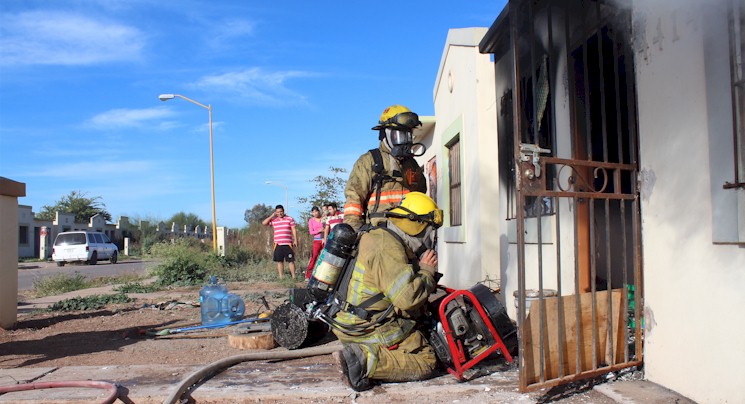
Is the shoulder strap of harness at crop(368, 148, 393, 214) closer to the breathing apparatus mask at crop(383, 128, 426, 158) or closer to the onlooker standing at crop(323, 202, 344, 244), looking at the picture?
the breathing apparatus mask at crop(383, 128, 426, 158)

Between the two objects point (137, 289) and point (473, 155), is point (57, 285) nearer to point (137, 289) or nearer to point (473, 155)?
point (137, 289)

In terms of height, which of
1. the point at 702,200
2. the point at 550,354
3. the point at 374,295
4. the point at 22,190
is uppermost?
the point at 22,190

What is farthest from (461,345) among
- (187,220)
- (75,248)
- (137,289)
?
(187,220)

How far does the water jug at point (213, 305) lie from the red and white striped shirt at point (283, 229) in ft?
16.5

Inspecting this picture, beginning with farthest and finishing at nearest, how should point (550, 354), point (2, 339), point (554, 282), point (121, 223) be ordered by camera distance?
point (121, 223)
point (2, 339)
point (554, 282)
point (550, 354)

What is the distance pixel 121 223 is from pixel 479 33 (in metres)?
53.5

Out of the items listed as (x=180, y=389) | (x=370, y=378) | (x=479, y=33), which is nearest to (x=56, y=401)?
(x=180, y=389)

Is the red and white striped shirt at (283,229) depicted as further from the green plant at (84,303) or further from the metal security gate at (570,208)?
the metal security gate at (570,208)

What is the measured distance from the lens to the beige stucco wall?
6.80 m

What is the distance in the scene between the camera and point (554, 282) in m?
4.90

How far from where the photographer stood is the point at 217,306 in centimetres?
706

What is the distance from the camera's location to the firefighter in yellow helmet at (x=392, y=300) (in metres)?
3.66

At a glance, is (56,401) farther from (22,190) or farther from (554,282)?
(22,190)

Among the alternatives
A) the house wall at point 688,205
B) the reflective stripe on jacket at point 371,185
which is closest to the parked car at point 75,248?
the reflective stripe on jacket at point 371,185
